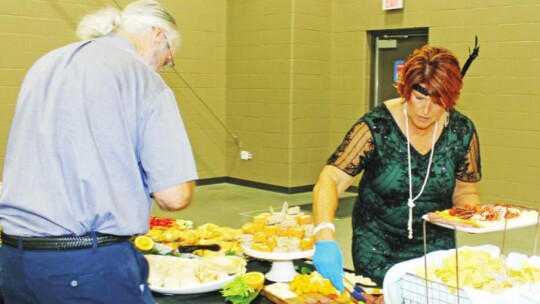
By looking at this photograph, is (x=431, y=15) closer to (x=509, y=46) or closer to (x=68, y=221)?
(x=509, y=46)

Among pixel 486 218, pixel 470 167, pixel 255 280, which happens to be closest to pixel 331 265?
pixel 255 280

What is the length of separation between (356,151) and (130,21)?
88 cm

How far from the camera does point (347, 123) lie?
7.29 m

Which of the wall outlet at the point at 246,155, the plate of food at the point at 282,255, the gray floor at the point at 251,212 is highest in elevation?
the plate of food at the point at 282,255

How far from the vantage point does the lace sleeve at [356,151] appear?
85.9 inches

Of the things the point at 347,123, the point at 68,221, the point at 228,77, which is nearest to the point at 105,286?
the point at 68,221

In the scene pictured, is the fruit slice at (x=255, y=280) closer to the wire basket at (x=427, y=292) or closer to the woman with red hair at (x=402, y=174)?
the woman with red hair at (x=402, y=174)

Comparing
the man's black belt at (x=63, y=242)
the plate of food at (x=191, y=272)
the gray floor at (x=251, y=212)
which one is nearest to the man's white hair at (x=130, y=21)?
the man's black belt at (x=63, y=242)

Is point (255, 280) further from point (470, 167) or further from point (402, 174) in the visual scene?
point (470, 167)

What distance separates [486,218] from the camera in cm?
154

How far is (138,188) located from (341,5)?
606 centimetres

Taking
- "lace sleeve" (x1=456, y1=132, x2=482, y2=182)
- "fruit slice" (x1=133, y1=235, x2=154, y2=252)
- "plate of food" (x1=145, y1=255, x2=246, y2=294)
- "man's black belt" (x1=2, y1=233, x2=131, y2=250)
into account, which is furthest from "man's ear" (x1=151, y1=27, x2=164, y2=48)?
"lace sleeve" (x1=456, y1=132, x2=482, y2=182)

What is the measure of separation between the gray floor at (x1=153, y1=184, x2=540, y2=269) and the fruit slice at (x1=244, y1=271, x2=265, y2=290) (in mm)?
2523

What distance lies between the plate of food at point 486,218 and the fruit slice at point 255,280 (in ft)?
2.07
